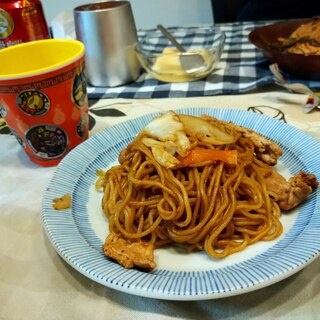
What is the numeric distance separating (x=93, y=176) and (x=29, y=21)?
1.92 feet

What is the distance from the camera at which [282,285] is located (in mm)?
575

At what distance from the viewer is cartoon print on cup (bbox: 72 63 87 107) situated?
0.91 metres

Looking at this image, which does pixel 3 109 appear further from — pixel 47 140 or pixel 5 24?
pixel 5 24

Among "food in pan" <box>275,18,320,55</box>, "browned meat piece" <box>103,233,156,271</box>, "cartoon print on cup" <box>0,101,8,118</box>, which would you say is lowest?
"browned meat piece" <box>103,233,156,271</box>

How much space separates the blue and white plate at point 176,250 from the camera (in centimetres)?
51

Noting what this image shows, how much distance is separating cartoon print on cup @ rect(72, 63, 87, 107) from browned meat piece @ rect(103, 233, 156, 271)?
42cm

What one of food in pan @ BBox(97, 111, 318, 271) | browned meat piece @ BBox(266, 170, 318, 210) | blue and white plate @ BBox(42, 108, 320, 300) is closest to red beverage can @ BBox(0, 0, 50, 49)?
blue and white plate @ BBox(42, 108, 320, 300)

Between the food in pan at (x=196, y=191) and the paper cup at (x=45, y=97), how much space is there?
23 cm

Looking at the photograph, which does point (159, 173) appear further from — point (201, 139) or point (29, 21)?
point (29, 21)

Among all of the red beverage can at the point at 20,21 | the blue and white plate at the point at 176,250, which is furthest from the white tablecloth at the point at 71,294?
the red beverage can at the point at 20,21

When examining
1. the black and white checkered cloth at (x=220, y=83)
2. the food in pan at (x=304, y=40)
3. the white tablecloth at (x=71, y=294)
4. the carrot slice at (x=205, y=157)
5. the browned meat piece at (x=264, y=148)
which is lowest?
the white tablecloth at (x=71, y=294)

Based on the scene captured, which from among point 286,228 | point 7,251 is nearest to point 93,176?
point 7,251

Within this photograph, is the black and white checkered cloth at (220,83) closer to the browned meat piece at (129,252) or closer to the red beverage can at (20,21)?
the red beverage can at (20,21)

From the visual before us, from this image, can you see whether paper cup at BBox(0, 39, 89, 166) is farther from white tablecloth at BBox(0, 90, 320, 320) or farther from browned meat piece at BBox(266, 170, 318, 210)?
browned meat piece at BBox(266, 170, 318, 210)
